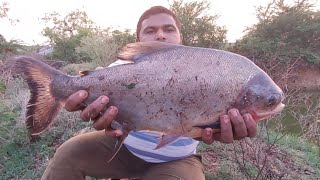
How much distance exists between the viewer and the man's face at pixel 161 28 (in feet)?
11.1

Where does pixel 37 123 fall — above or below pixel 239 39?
above

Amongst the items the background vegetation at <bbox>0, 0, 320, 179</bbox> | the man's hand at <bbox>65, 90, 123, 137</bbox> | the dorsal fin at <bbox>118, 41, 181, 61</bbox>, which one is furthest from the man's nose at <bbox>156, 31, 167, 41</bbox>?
the background vegetation at <bbox>0, 0, 320, 179</bbox>

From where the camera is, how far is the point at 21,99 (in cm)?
871

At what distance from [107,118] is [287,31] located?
22713 mm

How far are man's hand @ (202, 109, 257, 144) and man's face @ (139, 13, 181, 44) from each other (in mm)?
1171

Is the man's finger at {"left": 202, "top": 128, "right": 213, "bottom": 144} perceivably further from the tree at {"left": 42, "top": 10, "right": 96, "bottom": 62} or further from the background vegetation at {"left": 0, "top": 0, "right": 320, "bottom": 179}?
the tree at {"left": 42, "top": 10, "right": 96, "bottom": 62}

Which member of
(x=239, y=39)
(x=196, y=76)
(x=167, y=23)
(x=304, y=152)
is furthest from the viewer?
(x=239, y=39)

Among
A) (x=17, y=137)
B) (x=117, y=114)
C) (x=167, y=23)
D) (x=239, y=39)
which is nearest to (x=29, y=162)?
(x=17, y=137)

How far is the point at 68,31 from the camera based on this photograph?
3353cm

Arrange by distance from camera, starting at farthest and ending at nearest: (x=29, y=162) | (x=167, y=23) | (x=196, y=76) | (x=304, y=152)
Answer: (x=304, y=152) → (x=29, y=162) → (x=167, y=23) → (x=196, y=76)

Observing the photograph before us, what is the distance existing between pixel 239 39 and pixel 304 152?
1681cm

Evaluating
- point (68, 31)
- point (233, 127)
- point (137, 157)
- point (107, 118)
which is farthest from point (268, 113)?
point (68, 31)

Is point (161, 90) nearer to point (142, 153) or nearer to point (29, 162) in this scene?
point (142, 153)

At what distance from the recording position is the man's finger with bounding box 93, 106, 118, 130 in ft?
7.77
